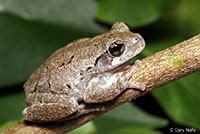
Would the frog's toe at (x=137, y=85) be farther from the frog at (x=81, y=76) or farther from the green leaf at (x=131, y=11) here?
the green leaf at (x=131, y=11)

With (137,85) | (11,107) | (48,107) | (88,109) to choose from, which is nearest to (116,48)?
(137,85)

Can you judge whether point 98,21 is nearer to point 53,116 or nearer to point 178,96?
point 178,96

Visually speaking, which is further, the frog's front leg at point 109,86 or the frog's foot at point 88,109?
the frog's foot at point 88,109

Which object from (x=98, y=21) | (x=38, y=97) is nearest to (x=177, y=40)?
(x=98, y=21)

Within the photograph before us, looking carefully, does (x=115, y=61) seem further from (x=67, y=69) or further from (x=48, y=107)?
(x=48, y=107)

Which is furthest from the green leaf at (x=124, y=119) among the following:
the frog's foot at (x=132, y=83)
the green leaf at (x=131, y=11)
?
the frog's foot at (x=132, y=83)

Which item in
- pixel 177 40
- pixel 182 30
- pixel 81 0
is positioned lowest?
pixel 177 40

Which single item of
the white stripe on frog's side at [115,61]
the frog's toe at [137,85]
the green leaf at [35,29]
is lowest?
the frog's toe at [137,85]
